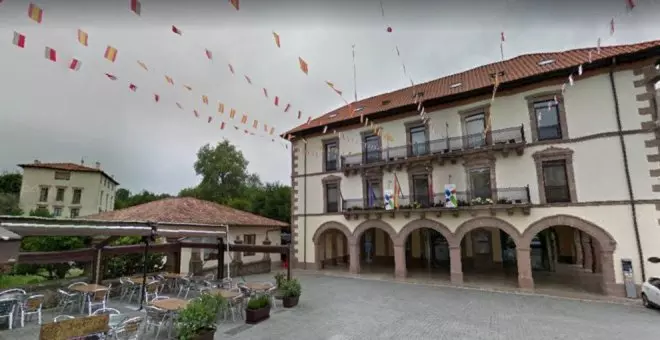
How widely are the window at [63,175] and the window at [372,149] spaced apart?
41.4m

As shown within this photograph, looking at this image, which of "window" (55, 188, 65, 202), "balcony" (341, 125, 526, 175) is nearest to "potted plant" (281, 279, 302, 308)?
"balcony" (341, 125, 526, 175)

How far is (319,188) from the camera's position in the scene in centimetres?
1873

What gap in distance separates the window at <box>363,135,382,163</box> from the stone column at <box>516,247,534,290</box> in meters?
7.96

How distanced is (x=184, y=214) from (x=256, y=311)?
10.1 meters

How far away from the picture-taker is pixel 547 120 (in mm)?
13000

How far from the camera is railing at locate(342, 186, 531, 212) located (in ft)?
42.3

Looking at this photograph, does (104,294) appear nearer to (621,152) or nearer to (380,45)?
(380,45)

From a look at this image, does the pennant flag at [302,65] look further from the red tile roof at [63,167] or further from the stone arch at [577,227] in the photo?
the red tile roof at [63,167]

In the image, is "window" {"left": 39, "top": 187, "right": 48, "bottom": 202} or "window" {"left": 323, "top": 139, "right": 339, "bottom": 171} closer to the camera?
"window" {"left": 323, "top": 139, "right": 339, "bottom": 171}

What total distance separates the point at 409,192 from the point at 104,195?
46778 mm

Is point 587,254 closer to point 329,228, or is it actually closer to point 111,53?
point 329,228

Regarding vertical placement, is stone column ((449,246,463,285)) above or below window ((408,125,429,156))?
below

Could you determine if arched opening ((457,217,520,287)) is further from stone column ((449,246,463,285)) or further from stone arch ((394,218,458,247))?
stone column ((449,246,463,285))

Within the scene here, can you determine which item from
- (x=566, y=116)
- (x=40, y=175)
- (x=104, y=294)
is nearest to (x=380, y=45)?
(x=566, y=116)
